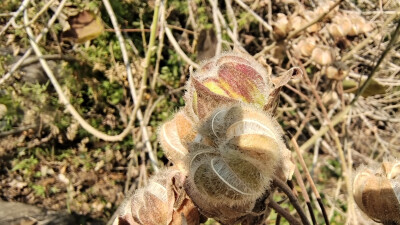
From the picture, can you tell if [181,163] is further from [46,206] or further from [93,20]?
[46,206]

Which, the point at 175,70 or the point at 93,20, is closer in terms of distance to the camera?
the point at 93,20

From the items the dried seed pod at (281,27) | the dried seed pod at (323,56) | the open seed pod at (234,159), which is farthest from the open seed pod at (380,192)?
the dried seed pod at (281,27)

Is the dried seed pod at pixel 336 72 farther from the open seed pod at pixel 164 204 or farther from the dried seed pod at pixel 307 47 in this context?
the open seed pod at pixel 164 204

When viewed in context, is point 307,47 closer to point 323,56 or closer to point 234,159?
point 323,56

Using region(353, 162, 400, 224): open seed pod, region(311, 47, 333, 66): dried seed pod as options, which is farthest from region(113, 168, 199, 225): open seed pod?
region(311, 47, 333, 66): dried seed pod

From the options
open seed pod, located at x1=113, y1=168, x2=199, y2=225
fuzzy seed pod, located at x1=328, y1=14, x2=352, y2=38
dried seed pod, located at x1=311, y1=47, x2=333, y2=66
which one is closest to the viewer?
open seed pod, located at x1=113, y1=168, x2=199, y2=225

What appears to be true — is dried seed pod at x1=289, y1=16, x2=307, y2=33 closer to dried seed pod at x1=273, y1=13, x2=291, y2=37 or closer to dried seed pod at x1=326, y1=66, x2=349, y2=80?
dried seed pod at x1=273, y1=13, x2=291, y2=37

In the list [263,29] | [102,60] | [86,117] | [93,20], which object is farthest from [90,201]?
[263,29]
